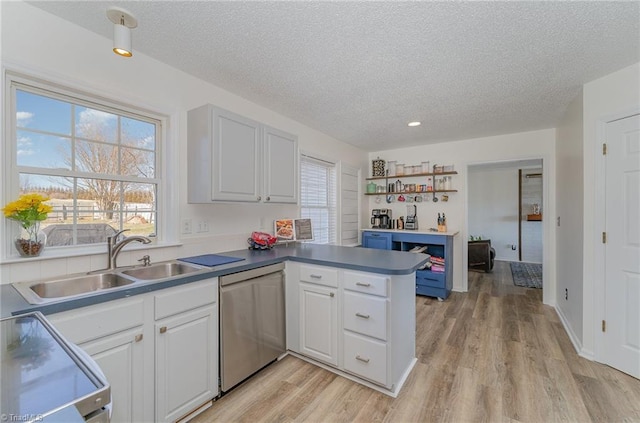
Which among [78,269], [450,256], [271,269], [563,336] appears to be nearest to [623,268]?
[563,336]

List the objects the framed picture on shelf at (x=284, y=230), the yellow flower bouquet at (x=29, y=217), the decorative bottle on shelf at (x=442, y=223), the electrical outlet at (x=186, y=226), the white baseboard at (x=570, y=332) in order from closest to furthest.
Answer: the yellow flower bouquet at (x=29, y=217), the electrical outlet at (x=186, y=226), the white baseboard at (x=570, y=332), the framed picture on shelf at (x=284, y=230), the decorative bottle on shelf at (x=442, y=223)

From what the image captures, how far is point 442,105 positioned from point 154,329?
10.5ft

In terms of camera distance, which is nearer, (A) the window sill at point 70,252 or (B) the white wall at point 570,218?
(A) the window sill at point 70,252

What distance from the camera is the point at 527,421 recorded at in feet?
5.59

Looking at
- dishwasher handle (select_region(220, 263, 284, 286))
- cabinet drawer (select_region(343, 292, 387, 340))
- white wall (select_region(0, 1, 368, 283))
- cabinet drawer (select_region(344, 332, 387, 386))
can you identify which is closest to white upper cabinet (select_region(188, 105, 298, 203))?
white wall (select_region(0, 1, 368, 283))

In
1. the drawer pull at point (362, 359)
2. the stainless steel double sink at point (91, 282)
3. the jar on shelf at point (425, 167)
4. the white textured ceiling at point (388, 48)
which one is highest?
the white textured ceiling at point (388, 48)

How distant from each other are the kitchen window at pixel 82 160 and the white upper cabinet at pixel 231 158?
0.35m

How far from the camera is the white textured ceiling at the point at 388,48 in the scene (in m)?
1.58

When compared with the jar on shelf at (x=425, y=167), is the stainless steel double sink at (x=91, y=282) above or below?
below

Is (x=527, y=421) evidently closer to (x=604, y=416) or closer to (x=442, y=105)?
(x=604, y=416)

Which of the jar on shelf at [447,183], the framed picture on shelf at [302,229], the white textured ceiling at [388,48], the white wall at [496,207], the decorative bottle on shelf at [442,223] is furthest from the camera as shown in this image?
the white wall at [496,207]

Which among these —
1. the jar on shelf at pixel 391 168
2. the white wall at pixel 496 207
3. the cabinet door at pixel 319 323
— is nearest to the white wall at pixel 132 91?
the cabinet door at pixel 319 323

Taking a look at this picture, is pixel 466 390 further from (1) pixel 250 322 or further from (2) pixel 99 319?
(2) pixel 99 319

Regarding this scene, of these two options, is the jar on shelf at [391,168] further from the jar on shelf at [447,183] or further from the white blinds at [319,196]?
the white blinds at [319,196]
